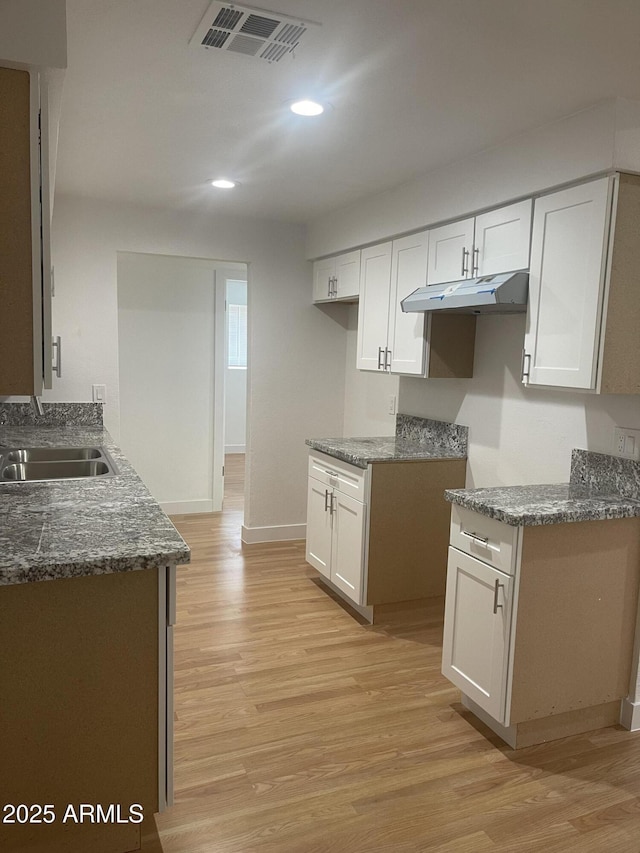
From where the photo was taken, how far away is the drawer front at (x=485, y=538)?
2.29 meters

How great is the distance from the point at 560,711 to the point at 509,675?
0.32 meters

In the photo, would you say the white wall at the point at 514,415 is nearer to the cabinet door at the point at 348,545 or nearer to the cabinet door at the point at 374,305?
the cabinet door at the point at 374,305

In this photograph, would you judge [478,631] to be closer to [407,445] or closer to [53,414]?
[407,445]

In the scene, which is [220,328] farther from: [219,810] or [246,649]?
[219,810]

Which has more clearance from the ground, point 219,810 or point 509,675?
point 509,675

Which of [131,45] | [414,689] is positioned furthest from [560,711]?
[131,45]

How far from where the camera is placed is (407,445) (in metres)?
3.93

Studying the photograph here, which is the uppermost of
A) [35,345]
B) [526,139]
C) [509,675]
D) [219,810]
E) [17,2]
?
[526,139]

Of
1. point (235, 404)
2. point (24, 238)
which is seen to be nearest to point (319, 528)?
point (24, 238)

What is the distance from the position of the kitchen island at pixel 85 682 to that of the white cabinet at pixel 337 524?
6.14ft

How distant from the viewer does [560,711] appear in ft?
7.93

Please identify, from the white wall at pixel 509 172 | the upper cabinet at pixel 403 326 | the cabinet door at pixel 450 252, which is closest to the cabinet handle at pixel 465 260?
the cabinet door at pixel 450 252

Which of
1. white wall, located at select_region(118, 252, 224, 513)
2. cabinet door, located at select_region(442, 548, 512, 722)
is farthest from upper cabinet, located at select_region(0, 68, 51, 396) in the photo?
white wall, located at select_region(118, 252, 224, 513)

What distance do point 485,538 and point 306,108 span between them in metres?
1.79
